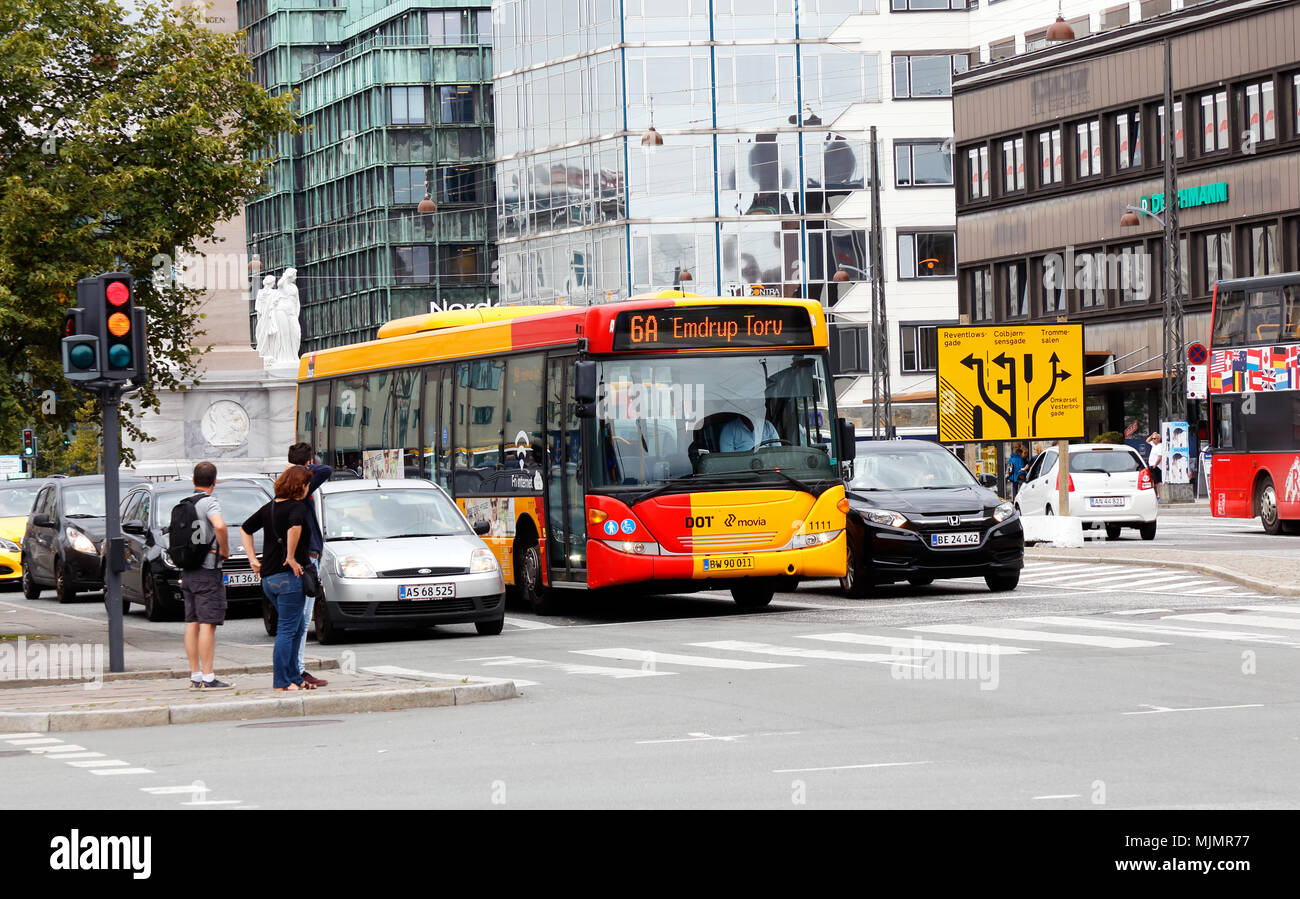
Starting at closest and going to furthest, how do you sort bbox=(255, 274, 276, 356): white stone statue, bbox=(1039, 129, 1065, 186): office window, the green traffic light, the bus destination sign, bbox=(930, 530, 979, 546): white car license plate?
1. the green traffic light
2. the bus destination sign
3. bbox=(930, 530, 979, 546): white car license plate
4. bbox=(255, 274, 276, 356): white stone statue
5. bbox=(1039, 129, 1065, 186): office window

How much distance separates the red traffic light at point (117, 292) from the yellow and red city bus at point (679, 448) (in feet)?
→ 20.3

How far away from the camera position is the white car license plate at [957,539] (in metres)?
24.4

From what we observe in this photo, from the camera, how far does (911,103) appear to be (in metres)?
84.0

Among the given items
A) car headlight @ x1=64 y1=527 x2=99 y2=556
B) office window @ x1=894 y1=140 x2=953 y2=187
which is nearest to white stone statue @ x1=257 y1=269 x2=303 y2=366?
car headlight @ x1=64 y1=527 x2=99 y2=556

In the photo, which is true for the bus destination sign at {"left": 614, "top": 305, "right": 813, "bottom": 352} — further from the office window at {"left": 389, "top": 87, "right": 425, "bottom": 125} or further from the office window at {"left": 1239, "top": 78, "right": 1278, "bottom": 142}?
the office window at {"left": 389, "top": 87, "right": 425, "bottom": 125}

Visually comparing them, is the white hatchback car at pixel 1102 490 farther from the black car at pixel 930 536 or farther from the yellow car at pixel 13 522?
the yellow car at pixel 13 522

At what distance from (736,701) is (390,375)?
15.2 m

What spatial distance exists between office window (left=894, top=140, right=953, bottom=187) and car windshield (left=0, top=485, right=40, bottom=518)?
51568mm

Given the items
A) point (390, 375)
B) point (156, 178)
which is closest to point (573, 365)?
point (156, 178)

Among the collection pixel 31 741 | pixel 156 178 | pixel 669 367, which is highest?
pixel 156 178

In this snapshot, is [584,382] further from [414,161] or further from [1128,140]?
[414,161]

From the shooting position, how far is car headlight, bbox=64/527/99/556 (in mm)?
30656
